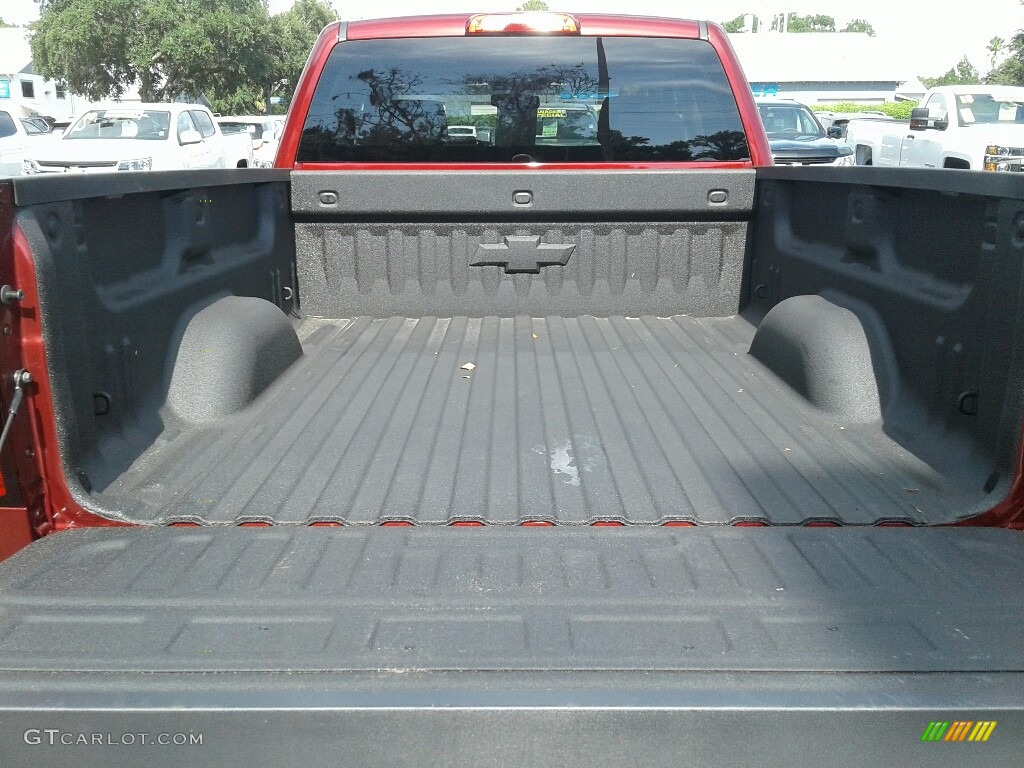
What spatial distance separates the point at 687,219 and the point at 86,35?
3398 cm

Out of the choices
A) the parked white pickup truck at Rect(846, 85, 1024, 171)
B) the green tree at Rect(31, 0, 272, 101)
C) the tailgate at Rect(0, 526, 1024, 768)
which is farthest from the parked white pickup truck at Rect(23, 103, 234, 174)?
the green tree at Rect(31, 0, 272, 101)

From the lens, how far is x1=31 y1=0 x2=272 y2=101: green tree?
32188 millimetres

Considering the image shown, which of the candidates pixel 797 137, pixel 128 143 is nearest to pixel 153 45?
pixel 128 143

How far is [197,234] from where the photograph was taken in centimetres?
295

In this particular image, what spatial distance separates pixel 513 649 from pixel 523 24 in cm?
281

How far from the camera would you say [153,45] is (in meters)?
33.0

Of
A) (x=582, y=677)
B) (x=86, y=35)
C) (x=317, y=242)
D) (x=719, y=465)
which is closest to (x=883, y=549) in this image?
(x=719, y=465)

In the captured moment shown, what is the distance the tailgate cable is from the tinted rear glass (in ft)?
6.97

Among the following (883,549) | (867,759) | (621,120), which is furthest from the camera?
(621,120)

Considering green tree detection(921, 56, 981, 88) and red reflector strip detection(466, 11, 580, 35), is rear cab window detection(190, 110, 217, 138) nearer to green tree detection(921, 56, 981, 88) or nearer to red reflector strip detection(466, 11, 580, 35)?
red reflector strip detection(466, 11, 580, 35)

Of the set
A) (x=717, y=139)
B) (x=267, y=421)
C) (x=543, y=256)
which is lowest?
(x=267, y=421)

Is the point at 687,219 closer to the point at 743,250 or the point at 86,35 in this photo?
the point at 743,250

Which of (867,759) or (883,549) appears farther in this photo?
(883,549)

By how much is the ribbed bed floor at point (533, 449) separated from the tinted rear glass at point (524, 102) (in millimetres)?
844
